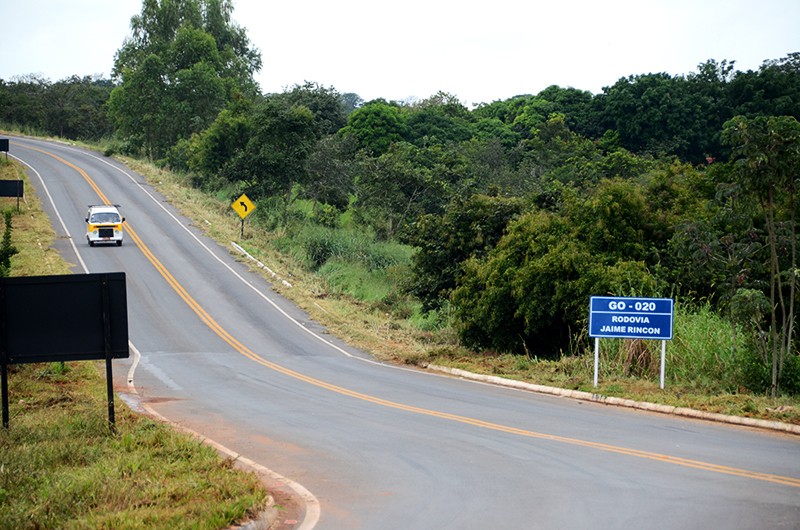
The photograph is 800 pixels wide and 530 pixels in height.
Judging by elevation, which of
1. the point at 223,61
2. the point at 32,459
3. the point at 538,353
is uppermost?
the point at 223,61

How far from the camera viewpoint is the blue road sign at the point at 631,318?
61.7ft

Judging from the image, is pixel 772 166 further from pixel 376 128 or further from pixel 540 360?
pixel 376 128

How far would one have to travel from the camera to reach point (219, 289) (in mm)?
37438

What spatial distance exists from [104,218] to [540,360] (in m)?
28.0

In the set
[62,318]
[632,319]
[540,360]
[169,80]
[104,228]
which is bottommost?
[540,360]

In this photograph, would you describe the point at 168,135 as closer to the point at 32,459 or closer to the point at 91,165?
the point at 91,165

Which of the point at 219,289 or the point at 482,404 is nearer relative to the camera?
the point at 482,404

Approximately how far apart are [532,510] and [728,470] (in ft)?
11.1

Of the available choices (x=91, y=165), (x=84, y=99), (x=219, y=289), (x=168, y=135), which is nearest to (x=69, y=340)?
(x=219, y=289)

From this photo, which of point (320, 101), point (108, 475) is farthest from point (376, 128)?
point (108, 475)

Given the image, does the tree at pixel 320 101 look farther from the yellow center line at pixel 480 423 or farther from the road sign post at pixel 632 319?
the road sign post at pixel 632 319

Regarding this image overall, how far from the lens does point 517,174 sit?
61.4 m

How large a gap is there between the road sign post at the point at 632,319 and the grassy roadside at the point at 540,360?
728 mm

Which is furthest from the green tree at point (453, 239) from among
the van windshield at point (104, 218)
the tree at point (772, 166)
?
the van windshield at point (104, 218)
